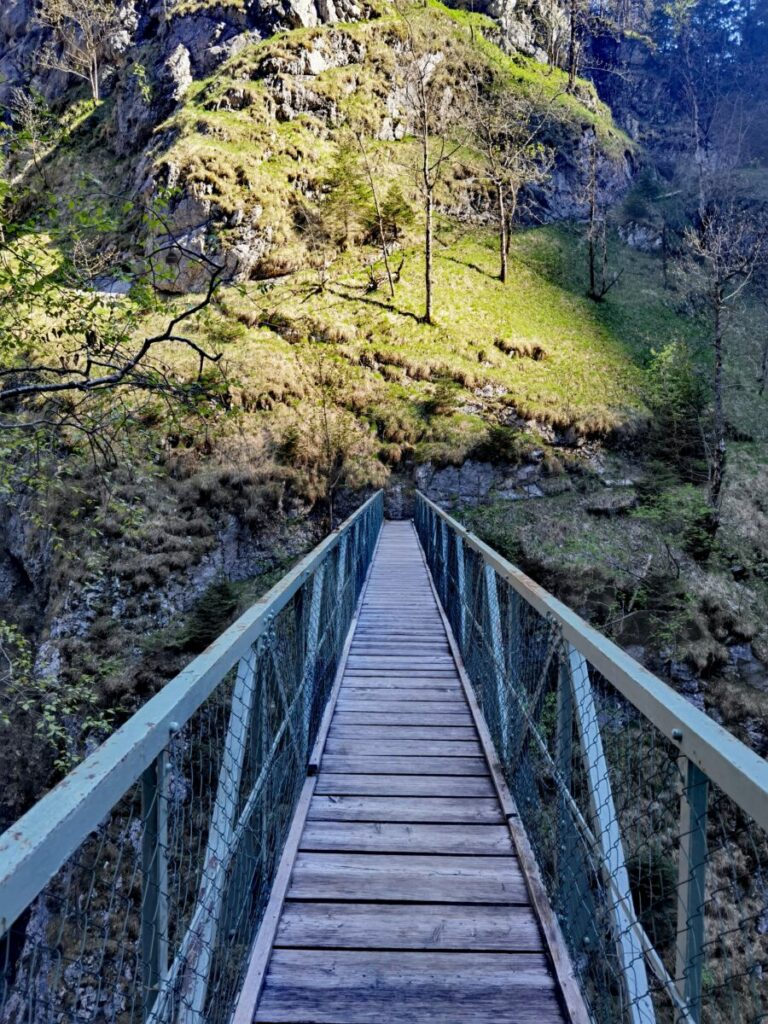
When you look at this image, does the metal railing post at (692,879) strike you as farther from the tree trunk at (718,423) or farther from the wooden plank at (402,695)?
the tree trunk at (718,423)

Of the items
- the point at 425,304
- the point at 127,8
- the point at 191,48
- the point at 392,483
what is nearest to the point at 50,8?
the point at 127,8

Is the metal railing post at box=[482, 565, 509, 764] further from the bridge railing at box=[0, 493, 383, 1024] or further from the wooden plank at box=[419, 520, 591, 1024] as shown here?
the bridge railing at box=[0, 493, 383, 1024]

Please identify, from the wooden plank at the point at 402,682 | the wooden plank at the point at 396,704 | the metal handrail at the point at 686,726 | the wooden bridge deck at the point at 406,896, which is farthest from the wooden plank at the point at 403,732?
the metal handrail at the point at 686,726

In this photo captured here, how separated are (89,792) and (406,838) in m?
2.37

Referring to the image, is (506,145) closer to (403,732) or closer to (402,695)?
(402,695)

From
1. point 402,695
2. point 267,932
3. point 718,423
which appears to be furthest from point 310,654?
point 718,423

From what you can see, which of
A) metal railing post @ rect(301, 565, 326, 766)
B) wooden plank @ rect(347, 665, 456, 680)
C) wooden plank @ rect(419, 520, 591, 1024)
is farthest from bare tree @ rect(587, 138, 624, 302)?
wooden plank @ rect(419, 520, 591, 1024)

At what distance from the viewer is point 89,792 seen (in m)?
1.06

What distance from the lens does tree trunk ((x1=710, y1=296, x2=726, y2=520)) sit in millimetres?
15398

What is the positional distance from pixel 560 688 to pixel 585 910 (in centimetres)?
83

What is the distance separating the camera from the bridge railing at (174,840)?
3.23 feet

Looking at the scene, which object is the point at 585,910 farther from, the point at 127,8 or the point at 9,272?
the point at 127,8

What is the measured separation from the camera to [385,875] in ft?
8.86

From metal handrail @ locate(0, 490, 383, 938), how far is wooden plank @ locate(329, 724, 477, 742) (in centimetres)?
246
